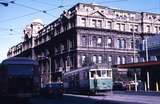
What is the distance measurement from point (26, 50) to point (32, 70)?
74.5 metres

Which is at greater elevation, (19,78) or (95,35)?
(95,35)

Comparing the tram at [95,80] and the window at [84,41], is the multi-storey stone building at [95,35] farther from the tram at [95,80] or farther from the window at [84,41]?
the tram at [95,80]

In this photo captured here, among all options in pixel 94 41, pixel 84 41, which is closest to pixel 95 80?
pixel 84 41

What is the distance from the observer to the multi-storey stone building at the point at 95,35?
65.7 metres

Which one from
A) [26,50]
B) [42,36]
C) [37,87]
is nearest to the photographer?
[37,87]

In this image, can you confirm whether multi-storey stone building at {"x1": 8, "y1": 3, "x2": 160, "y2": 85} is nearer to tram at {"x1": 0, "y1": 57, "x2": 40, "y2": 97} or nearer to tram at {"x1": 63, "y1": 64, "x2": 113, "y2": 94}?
tram at {"x1": 63, "y1": 64, "x2": 113, "y2": 94}

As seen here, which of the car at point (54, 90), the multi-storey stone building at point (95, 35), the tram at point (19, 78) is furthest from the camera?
the multi-storey stone building at point (95, 35)

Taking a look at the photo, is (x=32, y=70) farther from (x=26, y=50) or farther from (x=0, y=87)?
(x=26, y=50)

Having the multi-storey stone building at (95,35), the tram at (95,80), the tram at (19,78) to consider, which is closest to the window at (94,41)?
the multi-storey stone building at (95,35)

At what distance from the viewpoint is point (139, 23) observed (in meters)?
73.9

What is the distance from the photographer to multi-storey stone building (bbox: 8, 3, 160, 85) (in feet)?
216

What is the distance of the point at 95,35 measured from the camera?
67.6 metres

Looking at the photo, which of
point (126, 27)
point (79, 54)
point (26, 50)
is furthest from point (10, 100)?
point (26, 50)

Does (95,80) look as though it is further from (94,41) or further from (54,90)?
(94,41)
